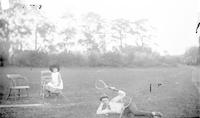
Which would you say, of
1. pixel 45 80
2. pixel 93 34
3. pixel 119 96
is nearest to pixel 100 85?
pixel 119 96

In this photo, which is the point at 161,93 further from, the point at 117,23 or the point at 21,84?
the point at 21,84

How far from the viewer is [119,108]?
493 centimetres

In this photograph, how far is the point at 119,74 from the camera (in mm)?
5340

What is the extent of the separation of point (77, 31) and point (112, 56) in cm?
95

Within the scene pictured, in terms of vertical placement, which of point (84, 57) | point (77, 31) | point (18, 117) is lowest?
point (18, 117)

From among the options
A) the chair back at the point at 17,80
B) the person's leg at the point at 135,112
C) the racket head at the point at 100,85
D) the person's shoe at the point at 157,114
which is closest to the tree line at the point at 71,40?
the chair back at the point at 17,80

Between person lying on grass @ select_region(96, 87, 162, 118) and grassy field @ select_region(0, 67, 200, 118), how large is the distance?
0.47 feet

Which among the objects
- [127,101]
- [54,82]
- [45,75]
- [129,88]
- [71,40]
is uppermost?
[71,40]

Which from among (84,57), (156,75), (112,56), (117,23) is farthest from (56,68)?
(156,75)

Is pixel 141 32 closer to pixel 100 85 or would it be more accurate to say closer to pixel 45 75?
pixel 100 85

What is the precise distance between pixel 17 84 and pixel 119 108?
2334mm

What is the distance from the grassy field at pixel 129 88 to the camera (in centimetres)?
507

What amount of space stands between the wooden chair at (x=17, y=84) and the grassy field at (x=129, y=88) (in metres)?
0.11

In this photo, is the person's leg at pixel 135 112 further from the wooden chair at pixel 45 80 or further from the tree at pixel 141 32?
the wooden chair at pixel 45 80
